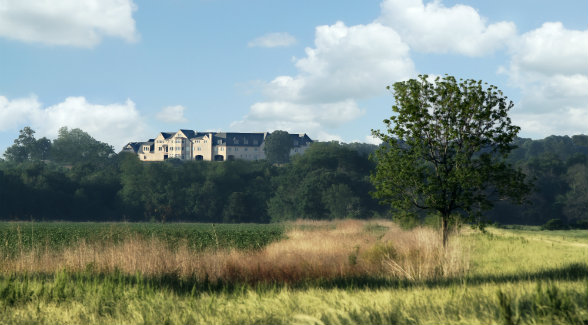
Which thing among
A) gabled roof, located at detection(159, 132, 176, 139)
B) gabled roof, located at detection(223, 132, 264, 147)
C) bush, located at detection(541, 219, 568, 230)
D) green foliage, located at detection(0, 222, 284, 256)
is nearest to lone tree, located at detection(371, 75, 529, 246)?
green foliage, located at detection(0, 222, 284, 256)

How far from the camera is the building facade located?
152 m

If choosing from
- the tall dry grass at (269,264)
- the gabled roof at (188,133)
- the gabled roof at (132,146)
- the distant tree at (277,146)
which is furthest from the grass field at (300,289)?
the gabled roof at (132,146)

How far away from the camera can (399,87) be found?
69.4ft

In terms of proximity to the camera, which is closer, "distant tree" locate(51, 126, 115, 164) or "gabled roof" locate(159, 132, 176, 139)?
"distant tree" locate(51, 126, 115, 164)

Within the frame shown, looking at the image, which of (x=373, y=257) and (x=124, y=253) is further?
(x=373, y=257)

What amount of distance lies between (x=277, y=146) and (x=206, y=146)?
22.7 meters

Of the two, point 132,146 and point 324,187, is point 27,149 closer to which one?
point 132,146

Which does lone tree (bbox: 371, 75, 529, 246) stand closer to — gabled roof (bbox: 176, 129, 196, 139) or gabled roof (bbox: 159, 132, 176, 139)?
gabled roof (bbox: 176, 129, 196, 139)

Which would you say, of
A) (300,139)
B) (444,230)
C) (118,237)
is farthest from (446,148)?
(300,139)

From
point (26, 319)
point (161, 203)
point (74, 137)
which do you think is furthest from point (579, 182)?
point (74, 137)

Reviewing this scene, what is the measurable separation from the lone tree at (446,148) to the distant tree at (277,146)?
119096 millimetres

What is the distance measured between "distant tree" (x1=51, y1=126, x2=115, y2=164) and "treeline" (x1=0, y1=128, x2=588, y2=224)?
33.1m

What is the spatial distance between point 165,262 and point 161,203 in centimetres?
7570

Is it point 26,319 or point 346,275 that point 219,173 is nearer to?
point 346,275
